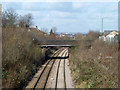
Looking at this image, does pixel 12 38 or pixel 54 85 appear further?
pixel 12 38

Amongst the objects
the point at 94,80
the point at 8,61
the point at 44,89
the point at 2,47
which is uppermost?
the point at 2,47

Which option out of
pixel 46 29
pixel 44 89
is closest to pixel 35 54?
pixel 44 89

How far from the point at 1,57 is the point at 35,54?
10.4 m

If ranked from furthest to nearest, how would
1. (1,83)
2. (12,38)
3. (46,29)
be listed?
(46,29)
(12,38)
(1,83)

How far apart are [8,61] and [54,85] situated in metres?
3.84

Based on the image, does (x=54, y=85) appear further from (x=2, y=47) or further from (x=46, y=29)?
(x=46, y=29)

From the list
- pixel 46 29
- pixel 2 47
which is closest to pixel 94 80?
pixel 2 47

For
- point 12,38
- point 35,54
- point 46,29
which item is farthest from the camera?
point 46,29

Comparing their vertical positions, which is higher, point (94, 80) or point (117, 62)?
point (117, 62)

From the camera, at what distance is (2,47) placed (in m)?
12.5

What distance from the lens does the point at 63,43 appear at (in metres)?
28.6

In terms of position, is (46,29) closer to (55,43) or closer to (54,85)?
(55,43)

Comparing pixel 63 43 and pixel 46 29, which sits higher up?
pixel 46 29

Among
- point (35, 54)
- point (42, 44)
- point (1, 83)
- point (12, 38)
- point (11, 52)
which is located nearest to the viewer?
point (1, 83)
